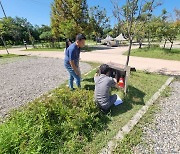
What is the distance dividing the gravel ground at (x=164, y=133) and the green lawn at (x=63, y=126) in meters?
0.52

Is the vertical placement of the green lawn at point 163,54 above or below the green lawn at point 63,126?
below

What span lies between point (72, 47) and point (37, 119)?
6.32ft

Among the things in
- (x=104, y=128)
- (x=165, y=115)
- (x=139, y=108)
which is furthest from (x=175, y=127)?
(x=104, y=128)

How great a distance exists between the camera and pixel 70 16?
21781 mm

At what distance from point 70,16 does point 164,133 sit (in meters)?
21.5

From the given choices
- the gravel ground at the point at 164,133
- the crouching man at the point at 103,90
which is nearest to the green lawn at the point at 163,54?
the gravel ground at the point at 164,133

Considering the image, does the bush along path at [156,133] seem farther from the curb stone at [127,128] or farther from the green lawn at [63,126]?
the green lawn at [63,126]

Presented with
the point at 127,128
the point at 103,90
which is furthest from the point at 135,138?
the point at 103,90

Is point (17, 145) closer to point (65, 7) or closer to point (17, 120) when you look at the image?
point (17, 120)

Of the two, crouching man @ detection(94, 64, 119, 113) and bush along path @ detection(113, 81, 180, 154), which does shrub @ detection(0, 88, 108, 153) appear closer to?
crouching man @ detection(94, 64, 119, 113)

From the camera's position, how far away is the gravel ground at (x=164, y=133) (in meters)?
2.54

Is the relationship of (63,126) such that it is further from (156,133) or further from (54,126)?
(156,133)

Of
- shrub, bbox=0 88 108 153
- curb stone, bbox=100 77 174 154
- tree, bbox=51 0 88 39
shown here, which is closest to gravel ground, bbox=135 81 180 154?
curb stone, bbox=100 77 174 154

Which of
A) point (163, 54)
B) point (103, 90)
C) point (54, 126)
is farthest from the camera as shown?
point (163, 54)
